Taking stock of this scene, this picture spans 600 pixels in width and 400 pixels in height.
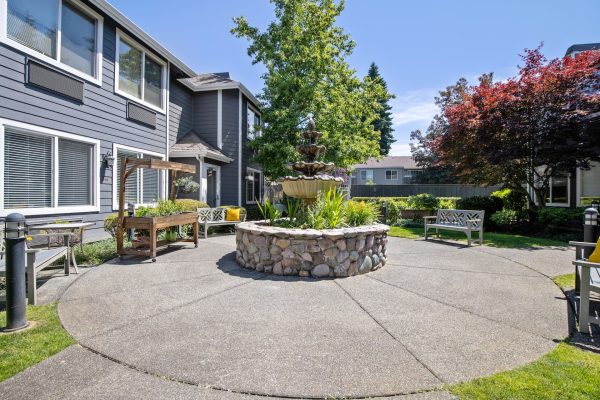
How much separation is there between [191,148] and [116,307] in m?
8.75

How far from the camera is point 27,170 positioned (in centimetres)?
636

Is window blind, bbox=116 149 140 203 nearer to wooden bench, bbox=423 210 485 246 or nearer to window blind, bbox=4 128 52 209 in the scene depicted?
window blind, bbox=4 128 52 209

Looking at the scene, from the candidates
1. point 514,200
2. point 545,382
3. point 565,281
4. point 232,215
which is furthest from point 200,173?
point 514,200

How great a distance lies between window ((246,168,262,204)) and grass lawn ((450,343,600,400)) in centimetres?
1327

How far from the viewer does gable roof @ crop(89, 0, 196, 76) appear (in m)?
7.74

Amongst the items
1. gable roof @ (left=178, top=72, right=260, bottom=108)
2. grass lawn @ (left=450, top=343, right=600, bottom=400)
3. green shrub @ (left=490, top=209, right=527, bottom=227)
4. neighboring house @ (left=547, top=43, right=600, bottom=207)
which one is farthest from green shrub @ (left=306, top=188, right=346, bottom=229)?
neighboring house @ (left=547, top=43, right=600, bottom=207)

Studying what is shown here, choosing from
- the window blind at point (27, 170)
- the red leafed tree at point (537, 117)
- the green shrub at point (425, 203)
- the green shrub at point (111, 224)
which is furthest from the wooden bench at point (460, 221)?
the window blind at point (27, 170)

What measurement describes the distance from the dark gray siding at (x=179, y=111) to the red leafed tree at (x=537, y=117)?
1047 centimetres

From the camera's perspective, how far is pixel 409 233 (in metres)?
10.5

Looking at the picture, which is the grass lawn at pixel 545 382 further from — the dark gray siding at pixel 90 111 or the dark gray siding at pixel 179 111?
the dark gray siding at pixel 179 111

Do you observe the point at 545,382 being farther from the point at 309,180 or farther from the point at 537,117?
the point at 537,117

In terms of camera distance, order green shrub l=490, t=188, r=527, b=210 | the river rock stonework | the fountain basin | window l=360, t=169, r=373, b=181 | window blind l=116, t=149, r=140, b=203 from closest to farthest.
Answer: the river rock stonework, the fountain basin, window blind l=116, t=149, r=140, b=203, green shrub l=490, t=188, r=527, b=210, window l=360, t=169, r=373, b=181

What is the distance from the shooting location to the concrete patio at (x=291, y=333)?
2.15m

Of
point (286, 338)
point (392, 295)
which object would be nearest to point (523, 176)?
point (392, 295)
